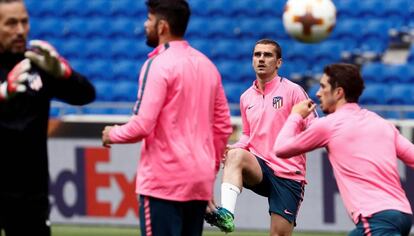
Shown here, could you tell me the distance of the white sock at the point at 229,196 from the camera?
799cm

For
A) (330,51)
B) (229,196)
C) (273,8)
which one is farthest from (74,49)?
(229,196)

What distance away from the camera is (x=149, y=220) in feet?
18.9

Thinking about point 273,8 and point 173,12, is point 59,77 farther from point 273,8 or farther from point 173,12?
point 273,8

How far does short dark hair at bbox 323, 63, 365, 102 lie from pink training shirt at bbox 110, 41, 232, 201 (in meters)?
0.77

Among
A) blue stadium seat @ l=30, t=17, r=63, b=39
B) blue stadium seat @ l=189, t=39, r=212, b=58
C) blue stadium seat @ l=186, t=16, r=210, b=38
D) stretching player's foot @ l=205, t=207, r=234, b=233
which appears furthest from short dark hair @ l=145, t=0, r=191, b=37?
blue stadium seat @ l=30, t=17, r=63, b=39

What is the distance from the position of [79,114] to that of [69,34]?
14.3 ft

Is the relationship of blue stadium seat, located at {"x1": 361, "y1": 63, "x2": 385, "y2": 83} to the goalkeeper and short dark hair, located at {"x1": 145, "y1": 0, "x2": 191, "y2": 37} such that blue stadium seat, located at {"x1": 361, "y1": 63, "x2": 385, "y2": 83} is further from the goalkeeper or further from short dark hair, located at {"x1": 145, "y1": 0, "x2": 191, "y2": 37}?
the goalkeeper

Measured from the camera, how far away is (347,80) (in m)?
6.04

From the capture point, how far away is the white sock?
7.99 m

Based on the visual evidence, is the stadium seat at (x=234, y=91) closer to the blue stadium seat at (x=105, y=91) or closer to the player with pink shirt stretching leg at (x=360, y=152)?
the blue stadium seat at (x=105, y=91)

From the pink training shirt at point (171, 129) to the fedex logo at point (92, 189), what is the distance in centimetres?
660

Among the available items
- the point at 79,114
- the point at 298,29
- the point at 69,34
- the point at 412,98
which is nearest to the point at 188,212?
the point at 298,29

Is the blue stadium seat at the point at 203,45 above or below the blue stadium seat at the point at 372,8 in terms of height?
below

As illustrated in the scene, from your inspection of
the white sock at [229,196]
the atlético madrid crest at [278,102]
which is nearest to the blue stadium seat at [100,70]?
the atlético madrid crest at [278,102]
